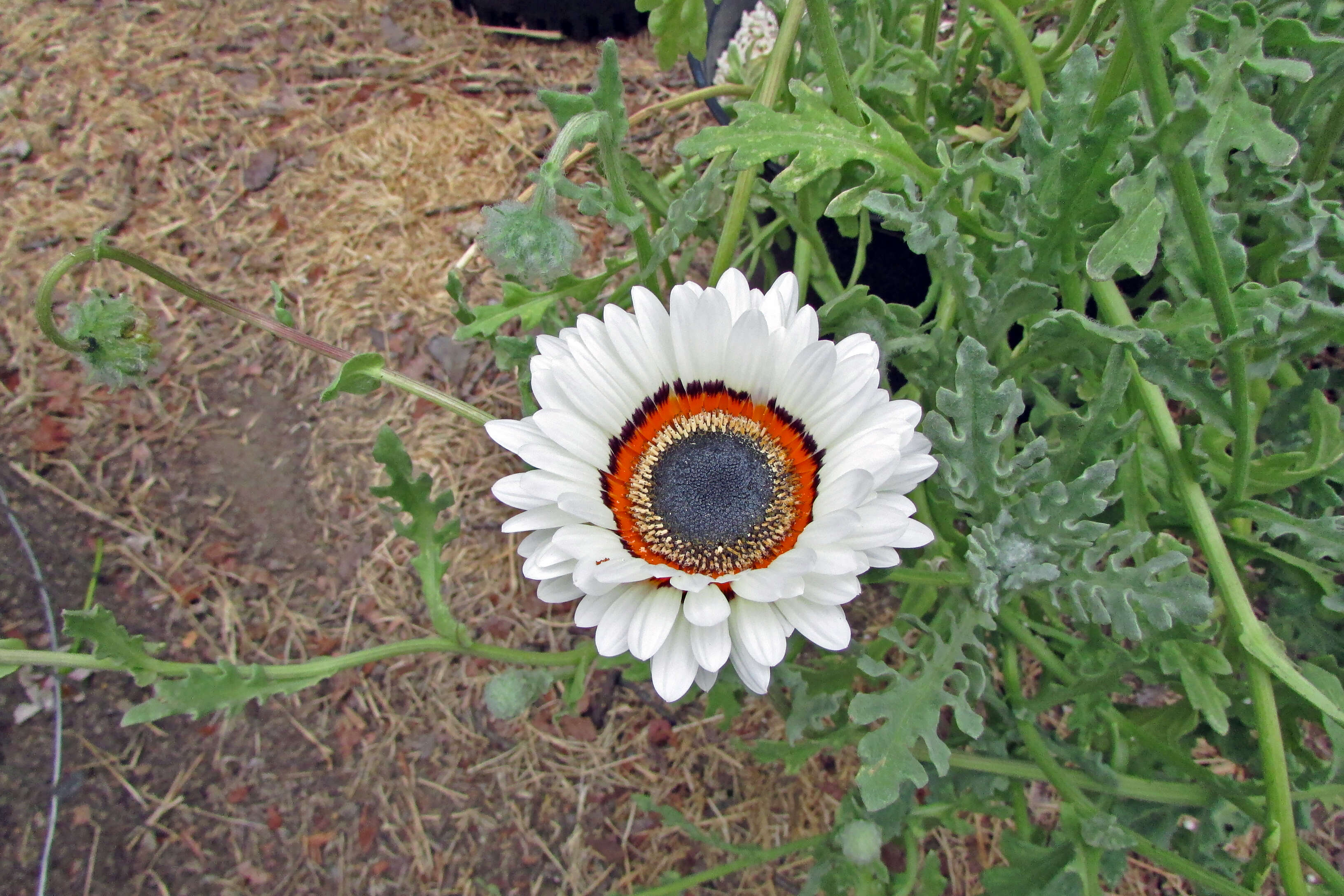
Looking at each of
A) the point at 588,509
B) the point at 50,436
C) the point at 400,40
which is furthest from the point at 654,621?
the point at 400,40

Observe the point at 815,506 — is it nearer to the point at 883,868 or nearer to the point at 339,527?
the point at 883,868

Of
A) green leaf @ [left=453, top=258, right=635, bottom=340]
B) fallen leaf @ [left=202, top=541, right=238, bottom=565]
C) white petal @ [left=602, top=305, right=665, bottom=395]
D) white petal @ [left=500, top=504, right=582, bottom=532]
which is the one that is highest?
white petal @ [left=602, top=305, right=665, bottom=395]

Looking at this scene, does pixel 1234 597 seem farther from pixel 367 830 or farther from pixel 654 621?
pixel 367 830

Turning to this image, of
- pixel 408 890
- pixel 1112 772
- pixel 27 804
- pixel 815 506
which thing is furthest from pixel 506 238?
pixel 27 804

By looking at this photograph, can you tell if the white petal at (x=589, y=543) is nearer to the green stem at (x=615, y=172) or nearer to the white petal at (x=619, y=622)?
the white petal at (x=619, y=622)

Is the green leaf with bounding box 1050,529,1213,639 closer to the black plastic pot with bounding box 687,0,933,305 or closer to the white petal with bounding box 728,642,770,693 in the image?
the white petal with bounding box 728,642,770,693

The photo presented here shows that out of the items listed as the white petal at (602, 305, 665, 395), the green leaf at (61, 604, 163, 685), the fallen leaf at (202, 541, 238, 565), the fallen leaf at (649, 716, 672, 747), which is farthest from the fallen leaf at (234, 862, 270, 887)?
the white petal at (602, 305, 665, 395)

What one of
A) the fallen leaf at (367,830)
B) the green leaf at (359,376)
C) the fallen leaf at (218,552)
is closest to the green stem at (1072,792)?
the green leaf at (359,376)
